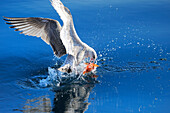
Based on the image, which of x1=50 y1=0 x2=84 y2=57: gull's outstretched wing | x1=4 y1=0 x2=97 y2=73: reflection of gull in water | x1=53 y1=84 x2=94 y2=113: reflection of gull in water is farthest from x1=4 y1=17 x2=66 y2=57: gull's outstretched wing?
x1=53 y1=84 x2=94 y2=113: reflection of gull in water

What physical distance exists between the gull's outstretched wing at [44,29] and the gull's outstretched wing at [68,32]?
2.21ft

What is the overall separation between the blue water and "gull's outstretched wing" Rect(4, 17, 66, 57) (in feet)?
2.25

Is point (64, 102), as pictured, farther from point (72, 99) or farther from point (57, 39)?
point (57, 39)

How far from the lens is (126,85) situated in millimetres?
7016

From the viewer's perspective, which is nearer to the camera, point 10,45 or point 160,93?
point 160,93

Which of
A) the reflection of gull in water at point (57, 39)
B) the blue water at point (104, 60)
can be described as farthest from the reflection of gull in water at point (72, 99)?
the reflection of gull in water at point (57, 39)

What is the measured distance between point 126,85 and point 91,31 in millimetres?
3420

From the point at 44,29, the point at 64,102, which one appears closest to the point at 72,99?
the point at 64,102

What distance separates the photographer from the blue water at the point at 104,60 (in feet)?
20.3

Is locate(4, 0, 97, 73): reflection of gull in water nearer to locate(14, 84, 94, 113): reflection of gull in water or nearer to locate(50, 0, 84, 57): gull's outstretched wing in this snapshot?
locate(50, 0, 84, 57): gull's outstretched wing

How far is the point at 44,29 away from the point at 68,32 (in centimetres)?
126

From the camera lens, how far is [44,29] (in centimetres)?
793

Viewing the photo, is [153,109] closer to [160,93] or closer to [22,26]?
[160,93]

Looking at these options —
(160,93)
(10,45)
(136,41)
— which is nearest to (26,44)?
(10,45)
